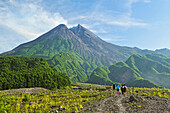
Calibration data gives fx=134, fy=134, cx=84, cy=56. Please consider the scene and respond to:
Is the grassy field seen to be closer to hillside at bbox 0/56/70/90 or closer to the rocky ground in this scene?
the rocky ground

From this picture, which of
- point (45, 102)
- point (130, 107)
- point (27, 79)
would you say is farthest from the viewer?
point (27, 79)

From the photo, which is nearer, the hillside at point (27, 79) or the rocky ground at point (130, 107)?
the rocky ground at point (130, 107)

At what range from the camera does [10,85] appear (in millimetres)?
50812

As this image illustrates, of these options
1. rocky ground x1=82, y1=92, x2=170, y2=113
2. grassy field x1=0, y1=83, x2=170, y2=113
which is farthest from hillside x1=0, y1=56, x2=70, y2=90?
rocky ground x1=82, y1=92, x2=170, y2=113

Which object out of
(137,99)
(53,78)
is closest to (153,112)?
(137,99)

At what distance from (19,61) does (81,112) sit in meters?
83.9

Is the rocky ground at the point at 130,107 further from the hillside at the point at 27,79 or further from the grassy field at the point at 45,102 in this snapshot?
the hillside at the point at 27,79

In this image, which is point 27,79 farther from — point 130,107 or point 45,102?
point 130,107

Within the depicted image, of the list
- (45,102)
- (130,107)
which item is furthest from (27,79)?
(130,107)

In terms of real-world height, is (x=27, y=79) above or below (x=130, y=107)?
above

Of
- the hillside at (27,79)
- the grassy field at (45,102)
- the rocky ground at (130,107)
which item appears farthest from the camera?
the hillside at (27,79)

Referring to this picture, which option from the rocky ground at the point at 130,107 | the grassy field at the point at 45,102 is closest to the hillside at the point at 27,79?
the grassy field at the point at 45,102

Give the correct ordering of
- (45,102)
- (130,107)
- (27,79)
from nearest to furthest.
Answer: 1. (130,107)
2. (45,102)
3. (27,79)

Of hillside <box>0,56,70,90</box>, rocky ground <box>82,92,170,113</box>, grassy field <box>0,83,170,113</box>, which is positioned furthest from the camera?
hillside <box>0,56,70,90</box>
